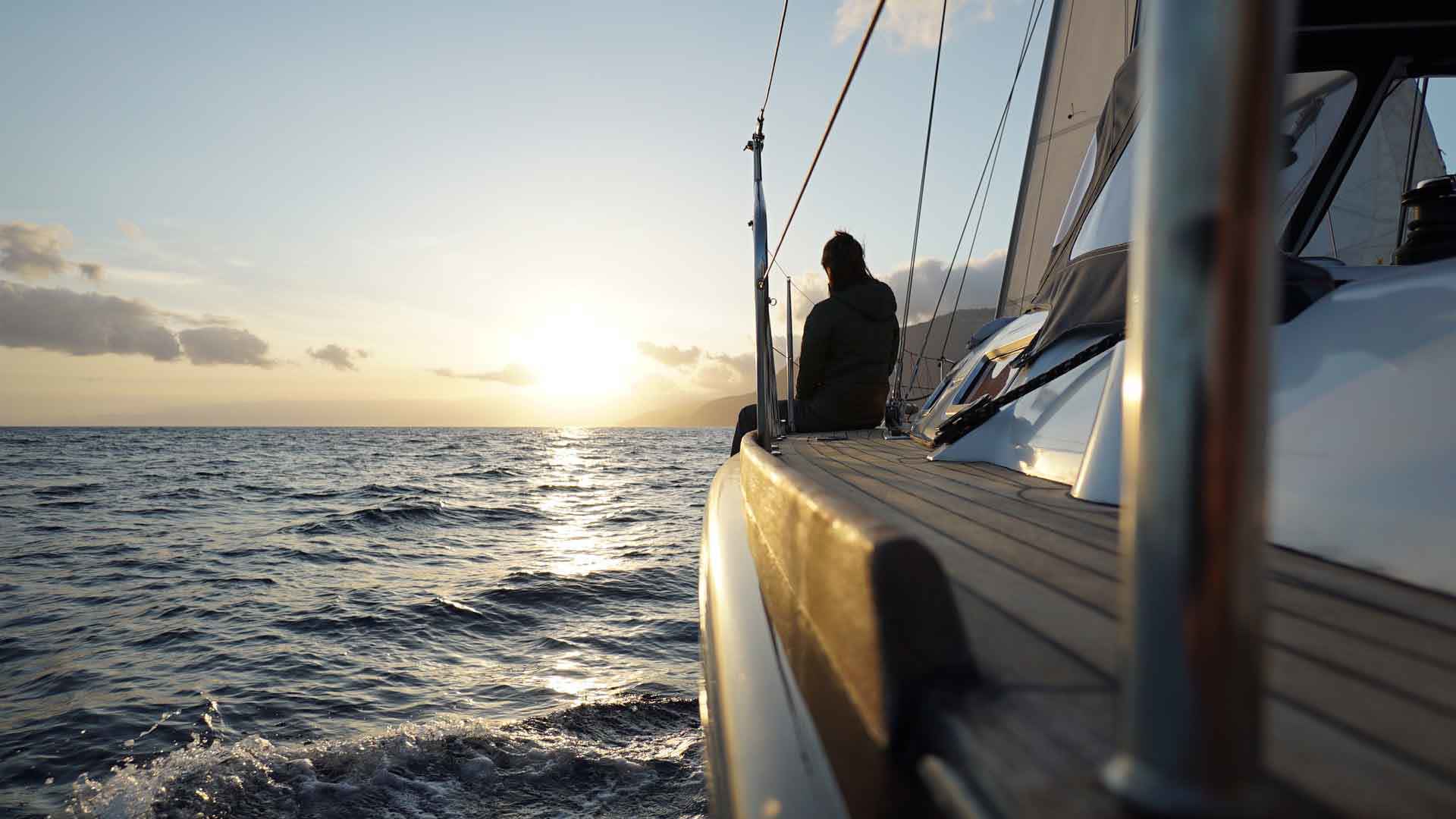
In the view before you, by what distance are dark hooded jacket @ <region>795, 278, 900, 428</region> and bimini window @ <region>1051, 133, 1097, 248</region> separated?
113 cm

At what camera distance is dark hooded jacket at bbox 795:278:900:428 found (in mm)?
3859

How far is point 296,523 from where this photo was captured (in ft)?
33.9

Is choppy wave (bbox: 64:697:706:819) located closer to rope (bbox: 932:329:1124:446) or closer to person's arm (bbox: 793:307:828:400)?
rope (bbox: 932:329:1124:446)

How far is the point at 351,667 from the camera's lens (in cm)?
439

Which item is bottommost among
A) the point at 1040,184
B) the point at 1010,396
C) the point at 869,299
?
the point at 1010,396

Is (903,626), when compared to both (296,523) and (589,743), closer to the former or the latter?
(589,743)

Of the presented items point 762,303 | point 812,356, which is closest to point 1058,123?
point 812,356

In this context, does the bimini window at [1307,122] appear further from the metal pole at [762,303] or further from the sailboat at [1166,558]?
the metal pole at [762,303]

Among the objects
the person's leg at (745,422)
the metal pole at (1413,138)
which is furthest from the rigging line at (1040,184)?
the metal pole at (1413,138)

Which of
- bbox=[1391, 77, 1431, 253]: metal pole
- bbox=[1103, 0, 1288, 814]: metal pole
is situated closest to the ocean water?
bbox=[1103, 0, 1288, 814]: metal pole

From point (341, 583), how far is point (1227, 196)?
24.3 feet

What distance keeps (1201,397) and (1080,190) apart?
8.99ft

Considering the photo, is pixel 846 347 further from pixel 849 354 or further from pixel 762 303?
pixel 762 303

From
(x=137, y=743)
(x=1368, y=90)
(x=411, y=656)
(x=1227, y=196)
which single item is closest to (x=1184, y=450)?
(x=1227, y=196)
